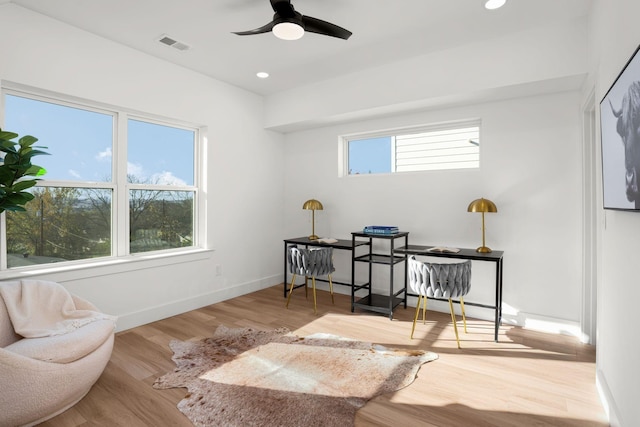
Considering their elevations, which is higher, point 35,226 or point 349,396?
point 35,226

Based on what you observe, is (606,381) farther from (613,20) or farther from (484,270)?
(613,20)

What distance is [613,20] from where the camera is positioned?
187cm

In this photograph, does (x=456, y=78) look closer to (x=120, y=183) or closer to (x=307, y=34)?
(x=307, y=34)

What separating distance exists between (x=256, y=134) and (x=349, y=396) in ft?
11.8

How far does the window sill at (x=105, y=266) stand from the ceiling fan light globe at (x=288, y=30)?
8.22ft

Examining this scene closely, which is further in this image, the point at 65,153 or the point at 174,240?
the point at 174,240

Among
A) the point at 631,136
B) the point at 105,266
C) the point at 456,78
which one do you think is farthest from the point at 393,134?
the point at 105,266

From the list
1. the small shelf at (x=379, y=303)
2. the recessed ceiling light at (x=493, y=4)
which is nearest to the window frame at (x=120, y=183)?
the small shelf at (x=379, y=303)

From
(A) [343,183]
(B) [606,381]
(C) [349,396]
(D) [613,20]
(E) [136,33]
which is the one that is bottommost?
(C) [349,396]

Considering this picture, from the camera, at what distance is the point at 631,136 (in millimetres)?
1420

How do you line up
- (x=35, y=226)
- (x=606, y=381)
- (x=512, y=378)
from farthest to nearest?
(x=35, y=226), (x=512, y=378), (x=606, y=381)

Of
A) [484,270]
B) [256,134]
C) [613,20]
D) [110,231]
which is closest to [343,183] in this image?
[256,134]

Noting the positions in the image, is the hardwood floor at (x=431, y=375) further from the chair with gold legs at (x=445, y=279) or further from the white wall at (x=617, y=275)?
the chair with gold legs at (x=445, y=279)

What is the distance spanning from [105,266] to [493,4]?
12.7 feet
